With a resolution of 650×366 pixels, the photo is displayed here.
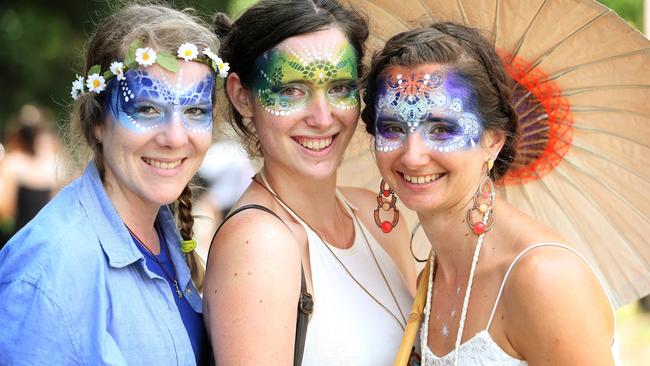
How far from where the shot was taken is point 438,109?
2.68m

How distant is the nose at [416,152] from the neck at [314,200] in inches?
17.5

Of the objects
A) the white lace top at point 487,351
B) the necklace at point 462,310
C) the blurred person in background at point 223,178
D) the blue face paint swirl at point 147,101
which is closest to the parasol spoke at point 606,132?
the necklace at point 462,310

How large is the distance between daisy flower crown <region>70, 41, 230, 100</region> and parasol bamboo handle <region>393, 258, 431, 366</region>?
3.46 ft

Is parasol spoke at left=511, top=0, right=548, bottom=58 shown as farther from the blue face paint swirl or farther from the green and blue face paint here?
the blue face paint swirl

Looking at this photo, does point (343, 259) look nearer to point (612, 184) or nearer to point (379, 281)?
point (379, 281)

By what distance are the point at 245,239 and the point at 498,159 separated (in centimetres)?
94

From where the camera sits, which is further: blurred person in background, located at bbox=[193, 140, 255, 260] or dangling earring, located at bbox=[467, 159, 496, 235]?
blurred person in background, located at bbox=[193, 140, 255, 260]

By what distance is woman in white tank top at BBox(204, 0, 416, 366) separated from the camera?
2.55m

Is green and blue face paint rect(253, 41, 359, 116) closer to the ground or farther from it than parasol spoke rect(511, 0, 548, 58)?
closer to the ground

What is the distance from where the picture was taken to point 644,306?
10766 mm

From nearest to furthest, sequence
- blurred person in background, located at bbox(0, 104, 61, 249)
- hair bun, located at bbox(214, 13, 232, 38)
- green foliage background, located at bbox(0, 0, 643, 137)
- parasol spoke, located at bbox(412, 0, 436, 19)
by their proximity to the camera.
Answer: parasol spoke, located at bbox(412, 0, 436, 19) < hair bun, located at bbox(214, 13, 232, 38) < blurred person in background, located at bbox(0, 104, 61, 249) < green foliage background, located at bbox(0, 0, 643, 137)

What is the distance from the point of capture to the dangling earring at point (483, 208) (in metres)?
2.69

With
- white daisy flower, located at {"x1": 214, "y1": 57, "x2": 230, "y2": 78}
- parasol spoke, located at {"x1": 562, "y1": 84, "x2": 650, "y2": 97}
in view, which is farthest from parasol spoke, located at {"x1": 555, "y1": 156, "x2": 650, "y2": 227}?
white daisy flower, located at {"x1": 214, "y1": 57, "x2": 230, "y2": 78}

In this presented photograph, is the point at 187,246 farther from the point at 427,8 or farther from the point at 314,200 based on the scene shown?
the point at 427,8
